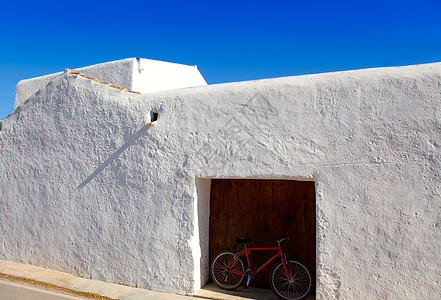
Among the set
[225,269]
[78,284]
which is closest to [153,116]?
[225,269]

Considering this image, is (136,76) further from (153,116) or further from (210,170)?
(210,170)

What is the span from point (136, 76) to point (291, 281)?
677 cm

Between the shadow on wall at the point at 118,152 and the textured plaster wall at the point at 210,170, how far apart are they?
2cm

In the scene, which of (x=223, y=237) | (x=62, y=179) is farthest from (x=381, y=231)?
(x=62, y=179)

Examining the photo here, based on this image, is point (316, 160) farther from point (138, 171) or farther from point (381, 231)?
point (138, 171)

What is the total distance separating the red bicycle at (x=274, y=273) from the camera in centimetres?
493

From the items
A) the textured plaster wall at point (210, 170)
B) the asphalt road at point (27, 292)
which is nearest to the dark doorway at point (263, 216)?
the textured plaster wall at point (210, 170)

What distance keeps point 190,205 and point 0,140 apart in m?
4.49

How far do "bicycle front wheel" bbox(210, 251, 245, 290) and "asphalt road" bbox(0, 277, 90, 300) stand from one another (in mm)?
1978

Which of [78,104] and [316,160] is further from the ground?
[78,104]

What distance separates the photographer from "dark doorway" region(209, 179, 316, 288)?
543 centimetres

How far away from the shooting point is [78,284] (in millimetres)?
5672

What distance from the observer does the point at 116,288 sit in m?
5.51

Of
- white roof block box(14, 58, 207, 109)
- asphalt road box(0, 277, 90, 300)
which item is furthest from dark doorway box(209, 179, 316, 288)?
white roof block box(14, 58, 207, 109)
